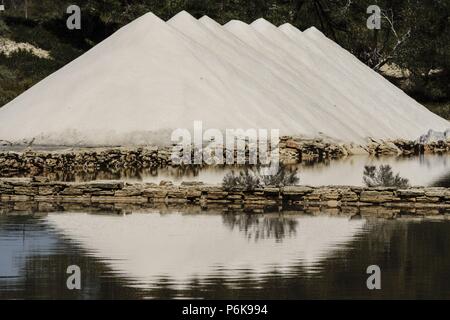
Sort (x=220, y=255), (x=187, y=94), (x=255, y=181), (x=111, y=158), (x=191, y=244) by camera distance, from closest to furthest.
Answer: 1. (x=220, y=255)
2. (x=191, y=244)
3. (x=255, y=181)
4. (x=111, y=158)
5. (x=187, y=94)

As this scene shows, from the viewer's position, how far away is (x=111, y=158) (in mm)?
39812

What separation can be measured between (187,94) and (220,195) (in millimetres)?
16069

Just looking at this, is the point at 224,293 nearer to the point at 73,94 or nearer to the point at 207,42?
the point at 73,94

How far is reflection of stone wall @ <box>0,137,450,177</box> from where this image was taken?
37438 mm

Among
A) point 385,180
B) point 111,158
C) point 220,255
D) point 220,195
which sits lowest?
point 220,255

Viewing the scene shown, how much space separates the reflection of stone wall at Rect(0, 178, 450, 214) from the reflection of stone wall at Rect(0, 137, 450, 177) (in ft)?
22.2

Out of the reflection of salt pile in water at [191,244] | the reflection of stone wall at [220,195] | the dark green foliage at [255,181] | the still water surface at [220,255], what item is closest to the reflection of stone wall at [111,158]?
the reflection of stone wall at [220,195]

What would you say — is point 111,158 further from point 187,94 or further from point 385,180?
point 385,180

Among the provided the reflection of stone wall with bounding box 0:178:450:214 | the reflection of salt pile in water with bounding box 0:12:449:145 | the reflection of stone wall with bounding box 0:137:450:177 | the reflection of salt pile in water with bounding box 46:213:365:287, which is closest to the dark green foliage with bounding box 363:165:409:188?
the reflection of stone wall with bounding box 0:178:450:214

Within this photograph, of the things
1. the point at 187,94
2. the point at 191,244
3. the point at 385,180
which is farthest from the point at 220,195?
the point at 187,94

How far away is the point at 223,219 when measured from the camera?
2459 centimetres

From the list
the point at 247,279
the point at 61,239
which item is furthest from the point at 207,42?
the point at 247,279

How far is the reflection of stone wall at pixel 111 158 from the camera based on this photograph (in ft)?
123

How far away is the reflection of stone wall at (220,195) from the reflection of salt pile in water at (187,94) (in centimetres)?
1266
